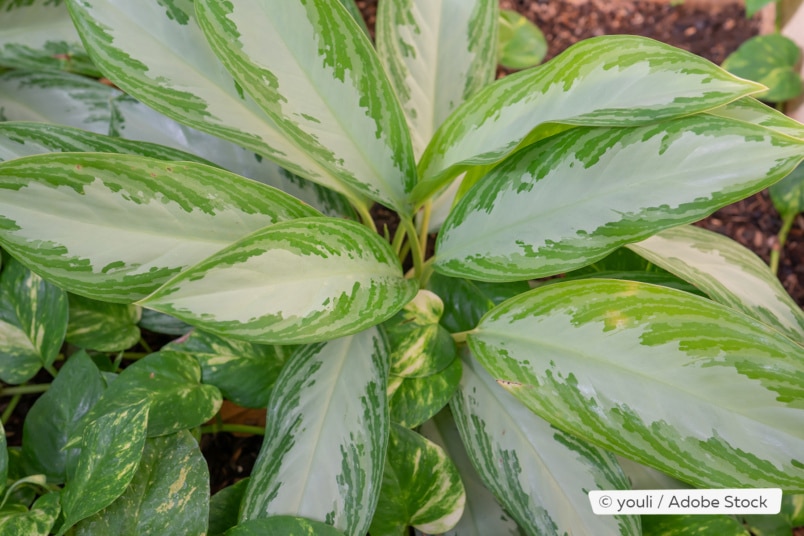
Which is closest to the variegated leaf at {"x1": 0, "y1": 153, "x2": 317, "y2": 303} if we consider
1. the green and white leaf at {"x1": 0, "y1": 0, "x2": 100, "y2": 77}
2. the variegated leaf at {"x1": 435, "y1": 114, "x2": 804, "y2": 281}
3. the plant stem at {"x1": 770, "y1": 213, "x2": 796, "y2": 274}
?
the variegated leaf at {"x1": 435, "y1": 114, "x2": 804, "y2": 281}

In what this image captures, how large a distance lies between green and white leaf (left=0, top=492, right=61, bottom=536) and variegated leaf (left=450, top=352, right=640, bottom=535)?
17.0 inches

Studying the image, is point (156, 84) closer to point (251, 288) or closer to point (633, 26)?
point (251, 288)

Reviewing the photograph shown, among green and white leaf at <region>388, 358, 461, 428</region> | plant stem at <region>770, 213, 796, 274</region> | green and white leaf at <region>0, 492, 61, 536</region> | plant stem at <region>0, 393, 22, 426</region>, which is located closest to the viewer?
green and white leaf at <region>0, 492, 61, 536</region>

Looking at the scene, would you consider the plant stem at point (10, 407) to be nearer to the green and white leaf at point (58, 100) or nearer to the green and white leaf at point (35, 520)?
the green and white leaf at point (35, 520)

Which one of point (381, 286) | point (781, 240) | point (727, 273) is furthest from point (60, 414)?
point (781, 240)

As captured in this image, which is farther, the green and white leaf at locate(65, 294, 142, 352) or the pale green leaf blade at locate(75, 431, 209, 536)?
the green and white leaf at locate(65, 294, 142, 352)

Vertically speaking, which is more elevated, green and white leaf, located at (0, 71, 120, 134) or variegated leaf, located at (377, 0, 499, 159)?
green and white leaf, located at (0, 71, 120, 134)

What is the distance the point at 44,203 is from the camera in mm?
461

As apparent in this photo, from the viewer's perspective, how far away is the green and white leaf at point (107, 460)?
20.5 inches

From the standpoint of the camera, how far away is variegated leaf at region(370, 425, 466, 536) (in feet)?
2.03

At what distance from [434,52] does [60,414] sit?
65cm

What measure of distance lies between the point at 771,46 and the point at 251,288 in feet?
3.72

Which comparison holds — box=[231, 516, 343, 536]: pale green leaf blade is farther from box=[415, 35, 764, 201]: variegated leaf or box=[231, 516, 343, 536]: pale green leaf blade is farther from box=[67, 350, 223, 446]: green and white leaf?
box=[415, 35, 764, 201]: variegated leaf

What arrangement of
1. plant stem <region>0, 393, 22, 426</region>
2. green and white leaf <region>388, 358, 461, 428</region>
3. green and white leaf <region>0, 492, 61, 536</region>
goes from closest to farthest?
green and white leaf <region>0, 492, 61, 536</region> → green and white leaf <region>388, 358, 461, 428</region> → plant stem <region>0, 393, 22, 426</region>
